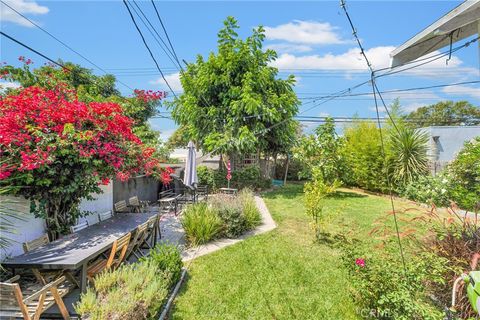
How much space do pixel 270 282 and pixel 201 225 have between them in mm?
2527

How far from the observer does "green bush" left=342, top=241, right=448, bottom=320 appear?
2.88m

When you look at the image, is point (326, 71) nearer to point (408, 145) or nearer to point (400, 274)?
point (408, 145)

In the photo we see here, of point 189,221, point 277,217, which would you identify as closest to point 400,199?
point 277,217

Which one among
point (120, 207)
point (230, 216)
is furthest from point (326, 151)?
point (120, 207)

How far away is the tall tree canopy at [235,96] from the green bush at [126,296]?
34.2ft

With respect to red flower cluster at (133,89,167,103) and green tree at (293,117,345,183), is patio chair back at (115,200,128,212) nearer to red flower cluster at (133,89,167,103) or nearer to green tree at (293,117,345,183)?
red flower cluster at (133,89,167,103)

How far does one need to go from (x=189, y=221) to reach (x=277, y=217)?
3589mm

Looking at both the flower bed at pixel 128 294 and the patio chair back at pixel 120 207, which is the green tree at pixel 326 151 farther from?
the flower bed at pixel 128 294

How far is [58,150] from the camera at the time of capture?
493cm

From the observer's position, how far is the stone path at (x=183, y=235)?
622 cm

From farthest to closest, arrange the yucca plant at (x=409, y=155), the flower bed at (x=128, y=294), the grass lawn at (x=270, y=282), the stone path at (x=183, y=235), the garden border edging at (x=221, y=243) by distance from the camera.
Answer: the yucca plant at (x=409, y=155) → the stone path at (x=183, y=235) → the garden border edging at (x=221, y=243) → the grass lawn at (x=270, y=282) → the flower bed at (x=128, y=294)

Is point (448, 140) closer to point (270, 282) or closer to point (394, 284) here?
point (270, 282)

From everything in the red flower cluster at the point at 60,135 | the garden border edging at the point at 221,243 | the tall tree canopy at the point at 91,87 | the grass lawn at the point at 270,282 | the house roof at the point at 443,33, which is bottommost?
the grass lawn at the point at 270,282

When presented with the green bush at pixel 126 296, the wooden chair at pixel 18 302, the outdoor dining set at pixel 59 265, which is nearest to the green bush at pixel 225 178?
the outdoor dining set at pixel 59 265
